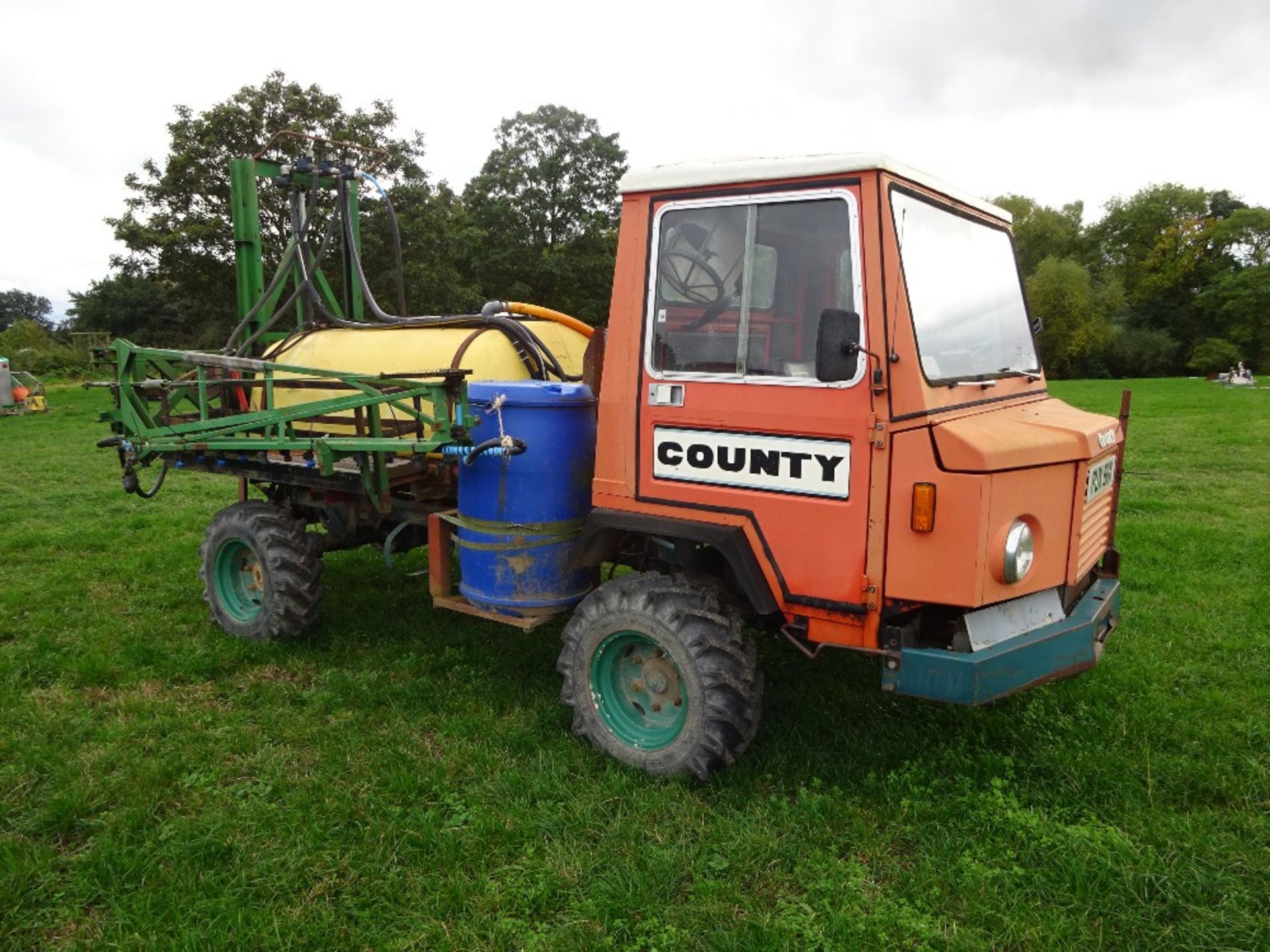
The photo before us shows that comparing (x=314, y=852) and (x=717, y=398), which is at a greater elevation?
(x=717, y=398)

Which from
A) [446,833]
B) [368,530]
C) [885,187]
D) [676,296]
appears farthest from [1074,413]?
[368,530]

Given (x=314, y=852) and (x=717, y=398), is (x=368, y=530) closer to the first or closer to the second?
(x=314, y=852)

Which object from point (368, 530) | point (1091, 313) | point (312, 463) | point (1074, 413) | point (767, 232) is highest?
point (1091, 313)

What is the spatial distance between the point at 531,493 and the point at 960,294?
2.19 meters

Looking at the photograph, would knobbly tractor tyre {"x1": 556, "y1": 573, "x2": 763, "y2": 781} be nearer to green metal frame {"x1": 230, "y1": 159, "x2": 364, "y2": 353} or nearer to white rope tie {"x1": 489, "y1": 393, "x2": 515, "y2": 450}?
white rope tie {"x1": 489, "y1": 393, "x2": 515, "y2": 450}

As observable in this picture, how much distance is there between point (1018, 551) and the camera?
10.6ft

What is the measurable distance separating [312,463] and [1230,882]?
4642 mm

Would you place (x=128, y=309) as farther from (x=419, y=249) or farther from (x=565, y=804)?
(x=565, y=804)

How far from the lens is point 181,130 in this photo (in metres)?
21.1

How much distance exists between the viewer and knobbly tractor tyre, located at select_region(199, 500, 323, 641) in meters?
5.15

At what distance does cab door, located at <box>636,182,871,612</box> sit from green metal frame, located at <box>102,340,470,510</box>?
107cm

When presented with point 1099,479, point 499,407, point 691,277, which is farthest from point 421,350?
point 1099,479

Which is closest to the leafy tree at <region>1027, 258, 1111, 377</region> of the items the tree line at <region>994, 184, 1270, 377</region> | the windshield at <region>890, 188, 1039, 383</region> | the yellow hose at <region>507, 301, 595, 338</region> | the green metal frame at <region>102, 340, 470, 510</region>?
the tree line at <region>994, 184, 1270, 377</region>

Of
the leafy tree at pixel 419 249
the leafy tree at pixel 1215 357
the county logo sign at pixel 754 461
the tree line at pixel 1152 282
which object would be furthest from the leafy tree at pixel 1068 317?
the county logo sign at pixel 754 461
